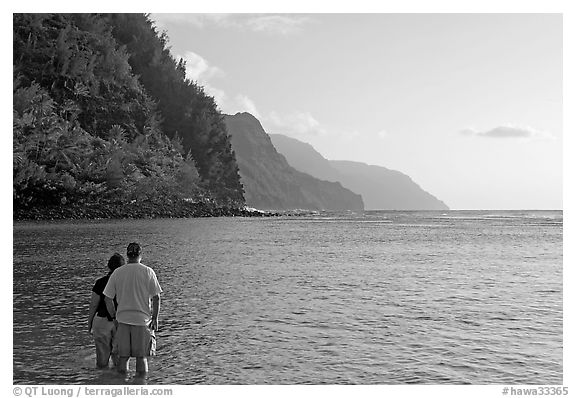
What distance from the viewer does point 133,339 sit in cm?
1145

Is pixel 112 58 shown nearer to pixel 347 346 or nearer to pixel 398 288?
pixel 398 288

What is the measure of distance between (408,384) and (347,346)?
2.98 meters

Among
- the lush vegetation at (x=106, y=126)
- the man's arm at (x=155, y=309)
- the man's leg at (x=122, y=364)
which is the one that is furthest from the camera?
the lush vegetation at (x=106, y=126)

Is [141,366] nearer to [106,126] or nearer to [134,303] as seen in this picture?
[134,303]

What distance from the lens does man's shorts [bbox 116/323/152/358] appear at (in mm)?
11391

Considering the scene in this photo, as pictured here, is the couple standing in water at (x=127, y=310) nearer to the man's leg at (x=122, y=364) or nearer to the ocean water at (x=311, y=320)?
the man's leg at (x=122, y=364)

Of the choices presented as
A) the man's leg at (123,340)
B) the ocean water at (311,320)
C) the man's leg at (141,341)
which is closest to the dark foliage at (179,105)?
the ocean water at (311,320)

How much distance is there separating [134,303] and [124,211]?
79.1m

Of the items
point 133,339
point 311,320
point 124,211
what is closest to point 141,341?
point 133,339

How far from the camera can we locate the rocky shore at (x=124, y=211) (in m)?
74.4

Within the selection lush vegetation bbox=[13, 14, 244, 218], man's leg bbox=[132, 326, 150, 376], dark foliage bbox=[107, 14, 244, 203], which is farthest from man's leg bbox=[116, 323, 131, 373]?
dark foliage bbox=[107, 14, 244, 203]

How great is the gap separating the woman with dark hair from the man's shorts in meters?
0.51

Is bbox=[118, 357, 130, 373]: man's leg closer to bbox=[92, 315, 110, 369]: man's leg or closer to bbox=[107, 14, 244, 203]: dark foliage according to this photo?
bbox=[92, 315, 110, 369]: man's leg
